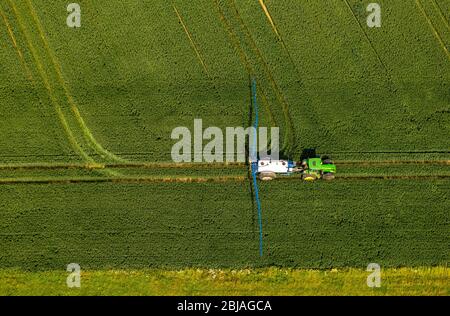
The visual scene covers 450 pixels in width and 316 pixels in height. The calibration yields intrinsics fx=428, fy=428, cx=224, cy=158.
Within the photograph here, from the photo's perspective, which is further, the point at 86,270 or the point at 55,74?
the point at 55,74

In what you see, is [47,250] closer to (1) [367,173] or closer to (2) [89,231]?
(2) [89,231]

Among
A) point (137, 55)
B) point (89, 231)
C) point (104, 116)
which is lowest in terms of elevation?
point (89, 231)

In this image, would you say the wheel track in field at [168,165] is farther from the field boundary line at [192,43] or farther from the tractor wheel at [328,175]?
the field boundary line at [192,43]

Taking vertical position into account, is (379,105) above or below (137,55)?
below

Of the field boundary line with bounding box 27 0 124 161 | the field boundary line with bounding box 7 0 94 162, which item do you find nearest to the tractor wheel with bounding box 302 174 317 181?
the field boundary line with bounding box 27 0 124 161

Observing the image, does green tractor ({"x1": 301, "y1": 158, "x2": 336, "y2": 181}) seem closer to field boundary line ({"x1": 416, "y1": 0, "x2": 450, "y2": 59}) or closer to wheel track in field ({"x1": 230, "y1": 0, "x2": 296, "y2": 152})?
wheel track in field ({"x1": 230, "y1": 0, "x2": 296, "y2": 152})
